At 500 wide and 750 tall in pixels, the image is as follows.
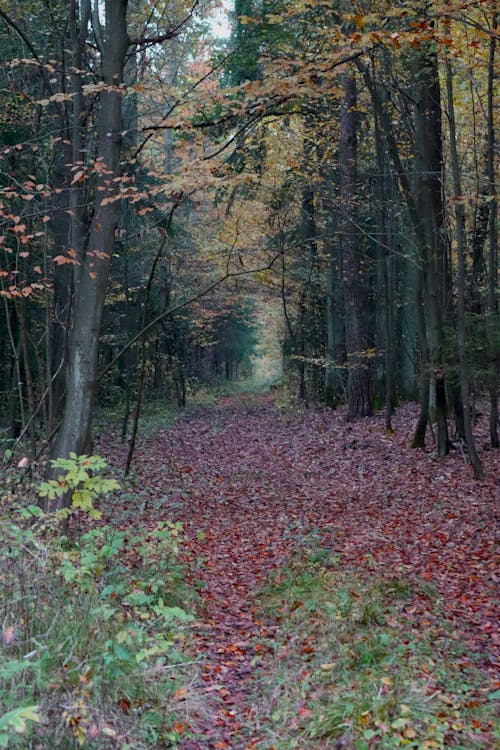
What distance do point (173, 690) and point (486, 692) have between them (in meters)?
2.13

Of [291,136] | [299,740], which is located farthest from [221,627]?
[291,136]

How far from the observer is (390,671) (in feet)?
14.1

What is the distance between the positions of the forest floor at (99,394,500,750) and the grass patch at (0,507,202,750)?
0.71 ft

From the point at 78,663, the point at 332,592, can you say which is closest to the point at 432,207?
the point at 332,592

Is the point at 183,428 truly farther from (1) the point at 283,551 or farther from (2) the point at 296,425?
(1) the point at 283,551

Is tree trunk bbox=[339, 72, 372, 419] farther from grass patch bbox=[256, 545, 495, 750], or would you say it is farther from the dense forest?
grass patch bbox=[256, 545, 495, 750]

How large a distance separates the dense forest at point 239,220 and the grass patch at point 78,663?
0.05m

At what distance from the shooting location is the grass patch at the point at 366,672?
3.60 m

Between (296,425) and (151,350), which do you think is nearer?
(296,425)

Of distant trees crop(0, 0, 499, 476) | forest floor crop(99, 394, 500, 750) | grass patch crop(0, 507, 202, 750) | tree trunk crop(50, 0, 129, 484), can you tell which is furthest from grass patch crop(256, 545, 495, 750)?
distant trees crop(0, 0, 499, 476)

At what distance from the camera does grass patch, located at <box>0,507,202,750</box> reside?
3205mm

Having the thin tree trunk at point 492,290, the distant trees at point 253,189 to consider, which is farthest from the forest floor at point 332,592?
the distant trees at point 253,189

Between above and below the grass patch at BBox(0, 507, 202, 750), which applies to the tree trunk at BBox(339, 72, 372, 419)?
above

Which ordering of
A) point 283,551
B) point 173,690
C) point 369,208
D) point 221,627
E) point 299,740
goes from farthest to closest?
point 369,208
point 283,551
point 221,627
point 173,690
point 299,740
